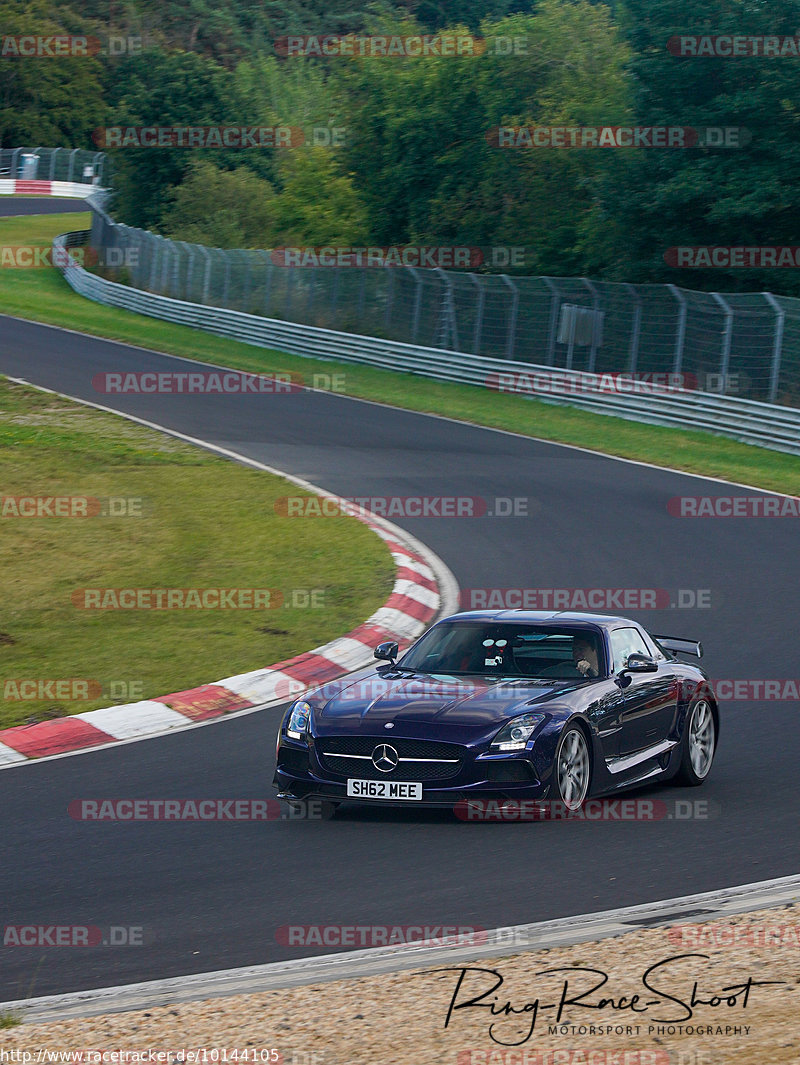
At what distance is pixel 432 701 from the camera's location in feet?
28.9

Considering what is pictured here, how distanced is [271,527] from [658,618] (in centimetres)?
598

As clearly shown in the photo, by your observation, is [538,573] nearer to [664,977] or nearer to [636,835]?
[636,835]

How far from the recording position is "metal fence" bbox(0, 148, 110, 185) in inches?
3752

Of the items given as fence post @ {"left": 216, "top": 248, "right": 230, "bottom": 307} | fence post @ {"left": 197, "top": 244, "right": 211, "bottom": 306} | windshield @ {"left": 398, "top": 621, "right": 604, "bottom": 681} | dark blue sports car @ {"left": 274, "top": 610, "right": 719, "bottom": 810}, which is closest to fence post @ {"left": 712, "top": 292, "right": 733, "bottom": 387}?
dark blue sports car @ {"left": 274, "top": 610, "right": 719, "bottom": 810}

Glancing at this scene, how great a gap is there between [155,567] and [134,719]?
18.2 feet

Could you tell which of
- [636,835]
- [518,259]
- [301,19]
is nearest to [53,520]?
[636,835]

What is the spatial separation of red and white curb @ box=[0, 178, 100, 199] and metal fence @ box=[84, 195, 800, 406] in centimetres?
4475

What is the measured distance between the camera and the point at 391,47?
167 feet

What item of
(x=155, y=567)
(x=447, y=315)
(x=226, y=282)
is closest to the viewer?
(x=155, y=567)

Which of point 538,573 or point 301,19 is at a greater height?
point 301,19
